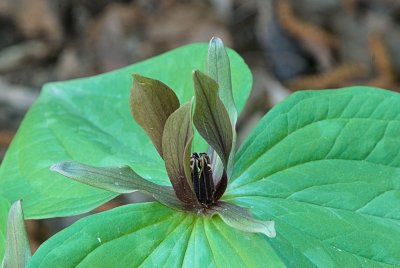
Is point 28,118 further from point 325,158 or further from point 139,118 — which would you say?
point 325,158

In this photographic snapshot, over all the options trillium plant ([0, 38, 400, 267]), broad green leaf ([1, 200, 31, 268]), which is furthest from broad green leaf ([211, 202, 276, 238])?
broad green leaf ([1, 200, 31, 268])

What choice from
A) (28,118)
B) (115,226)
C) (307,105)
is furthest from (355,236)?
(28,118)

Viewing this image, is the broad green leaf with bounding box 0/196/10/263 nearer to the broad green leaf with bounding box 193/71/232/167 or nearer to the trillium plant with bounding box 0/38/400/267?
the trillium plant with bounding box 0/38/400/267

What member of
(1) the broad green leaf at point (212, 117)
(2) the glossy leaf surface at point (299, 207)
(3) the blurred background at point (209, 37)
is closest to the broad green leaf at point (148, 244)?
(2) the glossy leaf surface at point (299, 207)

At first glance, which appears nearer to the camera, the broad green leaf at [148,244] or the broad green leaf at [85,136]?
the broad green leaf at [148,244]

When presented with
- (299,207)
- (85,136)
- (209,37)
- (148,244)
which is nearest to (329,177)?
(299,207)

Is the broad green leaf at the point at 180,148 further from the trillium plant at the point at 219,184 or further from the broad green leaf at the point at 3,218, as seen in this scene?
the broad green leaf at the point at 3,218

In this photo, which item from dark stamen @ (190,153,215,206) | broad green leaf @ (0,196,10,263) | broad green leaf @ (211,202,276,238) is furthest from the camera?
broad green leaf @ (0,196,10,263)
